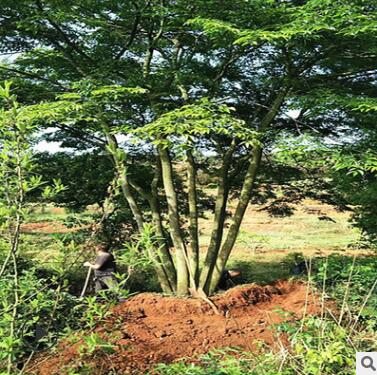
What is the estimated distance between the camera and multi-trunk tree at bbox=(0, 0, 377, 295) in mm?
5332

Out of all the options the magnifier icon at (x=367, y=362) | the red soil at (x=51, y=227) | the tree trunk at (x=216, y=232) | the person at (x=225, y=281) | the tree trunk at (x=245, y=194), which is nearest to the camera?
the magnifier icon at (x=367, y=362)

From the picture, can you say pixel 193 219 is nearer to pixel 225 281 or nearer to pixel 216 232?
pixel 216 232

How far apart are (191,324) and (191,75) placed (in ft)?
10.7

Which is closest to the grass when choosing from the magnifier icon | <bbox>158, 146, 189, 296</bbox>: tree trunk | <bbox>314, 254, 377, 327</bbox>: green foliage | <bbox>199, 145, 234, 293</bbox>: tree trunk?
<bbox>314, 254, 377, 327</bbox>: green foliage

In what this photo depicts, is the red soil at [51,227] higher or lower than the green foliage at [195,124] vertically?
lower

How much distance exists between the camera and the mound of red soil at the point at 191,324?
14.4 feet

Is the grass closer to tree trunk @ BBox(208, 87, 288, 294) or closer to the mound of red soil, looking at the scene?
tree trunk @ BBox(208, 87, 288, 294)

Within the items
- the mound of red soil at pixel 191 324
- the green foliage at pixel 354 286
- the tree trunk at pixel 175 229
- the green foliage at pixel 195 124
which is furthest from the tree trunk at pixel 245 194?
the green foliage at pixel 195 124

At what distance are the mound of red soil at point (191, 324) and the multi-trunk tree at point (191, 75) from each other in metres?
0.72

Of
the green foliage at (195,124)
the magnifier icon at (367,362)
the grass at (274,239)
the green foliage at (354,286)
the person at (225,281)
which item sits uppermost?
the green foliage at (195,124)

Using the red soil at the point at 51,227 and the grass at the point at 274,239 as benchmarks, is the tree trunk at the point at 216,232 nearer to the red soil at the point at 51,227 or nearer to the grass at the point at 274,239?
the grass at the point at 274,239

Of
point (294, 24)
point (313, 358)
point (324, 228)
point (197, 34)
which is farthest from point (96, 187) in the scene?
point (324, 228)

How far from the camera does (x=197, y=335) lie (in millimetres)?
5441

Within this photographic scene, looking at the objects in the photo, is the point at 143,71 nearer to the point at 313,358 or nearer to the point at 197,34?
the point at 197,34
